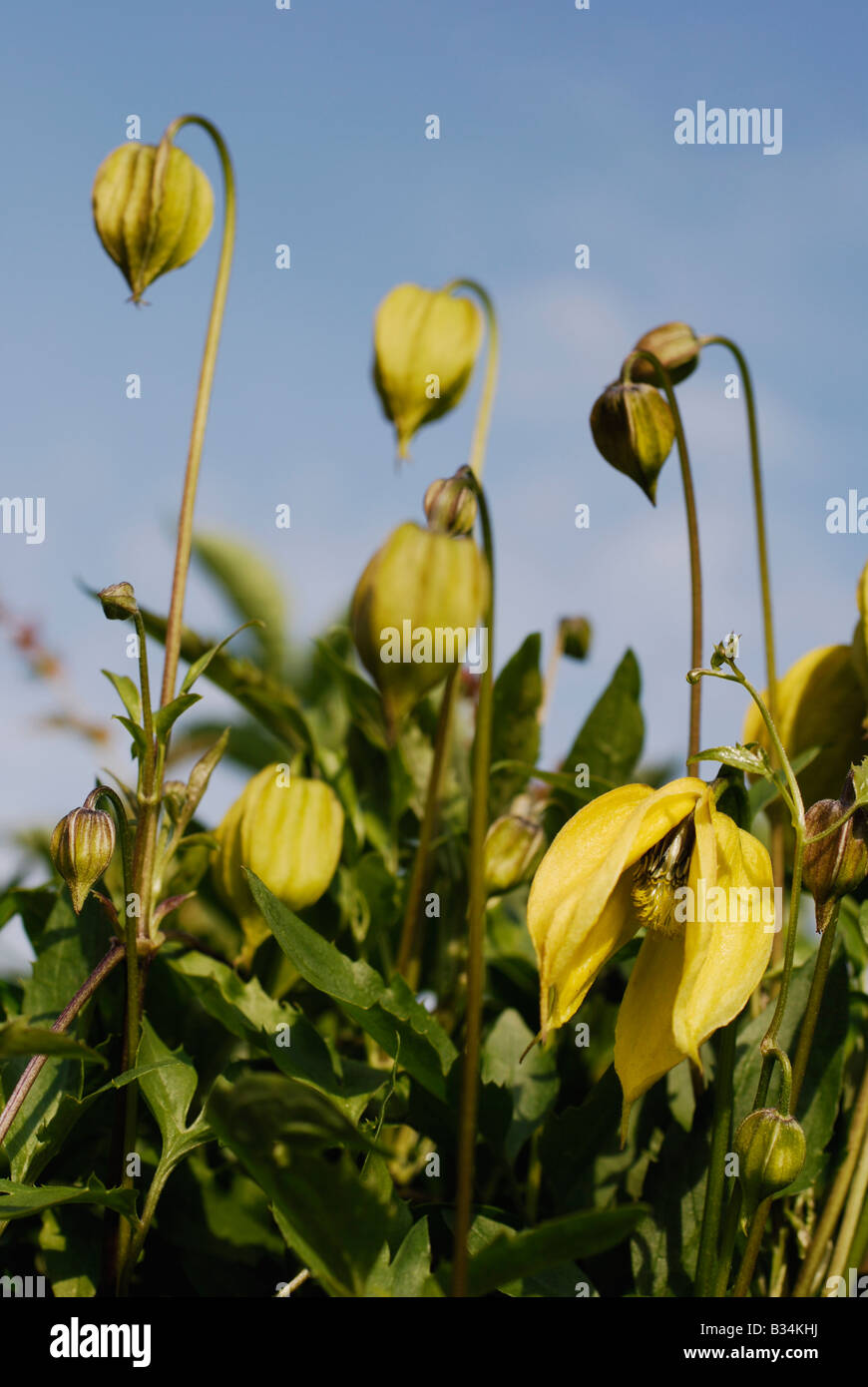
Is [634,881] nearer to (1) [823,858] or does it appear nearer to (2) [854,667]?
(1) [823,858]

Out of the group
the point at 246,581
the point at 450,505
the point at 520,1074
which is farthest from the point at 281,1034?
the point at 246,581

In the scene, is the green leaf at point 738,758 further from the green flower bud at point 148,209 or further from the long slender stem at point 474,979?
the green flower bud at point 148,209

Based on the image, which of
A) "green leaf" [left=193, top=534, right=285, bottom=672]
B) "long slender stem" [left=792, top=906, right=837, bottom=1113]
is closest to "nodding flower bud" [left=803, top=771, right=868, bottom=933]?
"long slender stem" [left=792, top=906, right=837, bottom=1113]

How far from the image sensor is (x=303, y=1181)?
1.16ft

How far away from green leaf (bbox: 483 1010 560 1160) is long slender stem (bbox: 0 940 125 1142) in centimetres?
20

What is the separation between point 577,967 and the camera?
418 mm

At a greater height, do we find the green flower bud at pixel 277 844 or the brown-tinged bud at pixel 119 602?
the brown-tinged bud at pixel 119 602

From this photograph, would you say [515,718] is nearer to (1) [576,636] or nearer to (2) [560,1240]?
(1) [576,636]

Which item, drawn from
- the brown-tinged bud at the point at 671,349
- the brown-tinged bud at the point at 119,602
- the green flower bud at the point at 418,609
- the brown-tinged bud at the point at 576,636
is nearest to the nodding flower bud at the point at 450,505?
the green flower bud at the point at 418,609

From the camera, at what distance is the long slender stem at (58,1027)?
1.51 ft

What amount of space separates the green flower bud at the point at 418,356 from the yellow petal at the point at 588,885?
12.5 inches

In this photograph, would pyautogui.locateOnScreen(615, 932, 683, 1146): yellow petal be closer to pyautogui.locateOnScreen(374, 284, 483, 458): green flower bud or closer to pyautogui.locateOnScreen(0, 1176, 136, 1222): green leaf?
pyautogui.locateOnScreen(0, 1176, 136, 1222): green leaf
